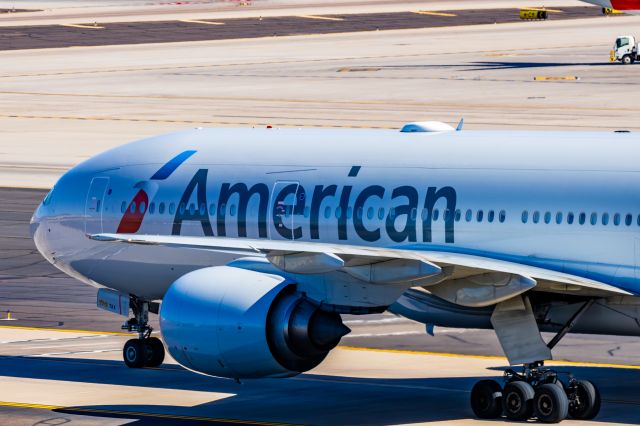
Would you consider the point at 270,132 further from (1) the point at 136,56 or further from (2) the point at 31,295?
(1) the point at 136,56

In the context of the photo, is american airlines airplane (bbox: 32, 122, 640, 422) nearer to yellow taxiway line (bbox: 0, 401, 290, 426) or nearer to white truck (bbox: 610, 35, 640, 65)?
yellow taxiway line (bbox: 0, 401, 290, 426)

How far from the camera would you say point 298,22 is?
190 m

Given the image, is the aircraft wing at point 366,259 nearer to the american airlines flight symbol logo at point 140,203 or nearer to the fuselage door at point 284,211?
the fuselage door at point 284,211

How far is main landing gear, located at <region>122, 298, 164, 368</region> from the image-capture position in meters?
35.2

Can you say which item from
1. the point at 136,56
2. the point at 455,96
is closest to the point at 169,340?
the point at 455,96

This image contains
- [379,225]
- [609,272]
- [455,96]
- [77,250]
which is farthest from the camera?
[455,96]

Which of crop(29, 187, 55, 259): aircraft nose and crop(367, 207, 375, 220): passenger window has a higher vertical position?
crop(367, 207, 375, 220): passenger window

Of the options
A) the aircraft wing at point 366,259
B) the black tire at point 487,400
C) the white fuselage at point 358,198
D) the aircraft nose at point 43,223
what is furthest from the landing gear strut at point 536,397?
the aircraft nose at point 43,223

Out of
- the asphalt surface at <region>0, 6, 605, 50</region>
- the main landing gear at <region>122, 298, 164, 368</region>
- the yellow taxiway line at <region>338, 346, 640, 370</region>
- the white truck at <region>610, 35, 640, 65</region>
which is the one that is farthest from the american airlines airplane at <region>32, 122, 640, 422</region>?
the asphalt surface at <region>0, 6, 605, 50</region>

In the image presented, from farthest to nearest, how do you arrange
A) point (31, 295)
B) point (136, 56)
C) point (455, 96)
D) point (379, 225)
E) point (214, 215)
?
point (136, 56) → point (455, 96) → point (31, 295) → point (214, 215) → point (379, 225)

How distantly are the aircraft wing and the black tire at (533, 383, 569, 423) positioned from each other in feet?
5.93

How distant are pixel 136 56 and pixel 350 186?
116m

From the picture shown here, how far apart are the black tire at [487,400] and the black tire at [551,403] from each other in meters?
0.86

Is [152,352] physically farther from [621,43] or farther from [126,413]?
[621,43]
